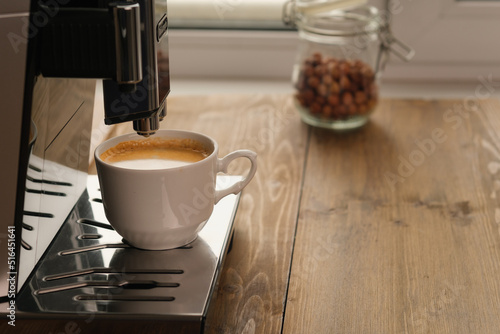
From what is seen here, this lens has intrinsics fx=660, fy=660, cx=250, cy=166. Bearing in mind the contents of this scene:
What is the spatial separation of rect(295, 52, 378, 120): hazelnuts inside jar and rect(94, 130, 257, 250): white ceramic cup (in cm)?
43

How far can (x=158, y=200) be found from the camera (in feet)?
1.82

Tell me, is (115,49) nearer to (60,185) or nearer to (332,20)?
(60,185)

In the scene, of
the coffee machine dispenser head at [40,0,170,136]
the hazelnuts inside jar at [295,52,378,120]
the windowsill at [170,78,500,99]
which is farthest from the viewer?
the windowsill at [170,78,500,99]

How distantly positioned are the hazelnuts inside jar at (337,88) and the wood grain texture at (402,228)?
0.04 metres

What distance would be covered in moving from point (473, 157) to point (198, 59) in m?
0.64

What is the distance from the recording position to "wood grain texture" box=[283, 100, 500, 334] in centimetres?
56

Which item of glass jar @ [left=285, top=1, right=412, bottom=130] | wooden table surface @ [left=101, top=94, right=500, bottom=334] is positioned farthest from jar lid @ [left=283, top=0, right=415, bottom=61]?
wooden table surface @ [left=101, top=94, right=500, bottom=334]

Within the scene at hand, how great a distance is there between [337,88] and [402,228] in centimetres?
33

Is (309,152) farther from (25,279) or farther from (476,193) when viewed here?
(25,279)

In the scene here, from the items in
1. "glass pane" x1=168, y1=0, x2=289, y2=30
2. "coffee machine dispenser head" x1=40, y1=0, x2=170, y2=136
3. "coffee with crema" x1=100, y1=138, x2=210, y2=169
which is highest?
"coffee machine dispenser head" x1=40, y1=0, x2=170, y2=136

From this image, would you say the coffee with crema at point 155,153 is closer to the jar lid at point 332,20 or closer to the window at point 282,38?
the jar lid at point 332,20

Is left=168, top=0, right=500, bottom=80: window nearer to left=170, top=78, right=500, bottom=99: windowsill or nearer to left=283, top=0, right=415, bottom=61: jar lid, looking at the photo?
left=170, top=78, right=500, bottom=99: windowsill

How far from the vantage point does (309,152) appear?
919 mm

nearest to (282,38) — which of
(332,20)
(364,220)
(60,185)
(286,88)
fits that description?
(286,88)
